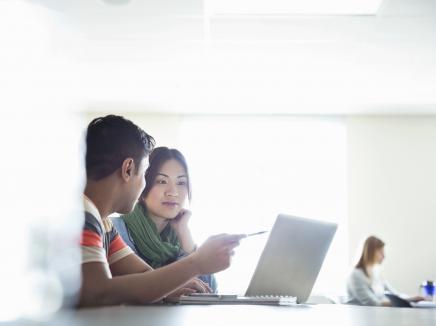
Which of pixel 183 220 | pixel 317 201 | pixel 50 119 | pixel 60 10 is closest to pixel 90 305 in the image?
pixel 50 119

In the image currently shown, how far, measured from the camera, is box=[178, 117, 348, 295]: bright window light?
589 centimetres

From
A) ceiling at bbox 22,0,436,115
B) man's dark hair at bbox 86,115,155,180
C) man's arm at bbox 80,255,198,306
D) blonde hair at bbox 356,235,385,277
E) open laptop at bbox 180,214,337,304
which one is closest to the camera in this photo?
man's arm at bbox 80,255,198,306

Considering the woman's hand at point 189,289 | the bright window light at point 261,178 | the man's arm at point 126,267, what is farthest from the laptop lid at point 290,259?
the bright window light at point 261,178

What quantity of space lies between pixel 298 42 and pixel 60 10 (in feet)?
5.23

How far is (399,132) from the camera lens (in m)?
6.09

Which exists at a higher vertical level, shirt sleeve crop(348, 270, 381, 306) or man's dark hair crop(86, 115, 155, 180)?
man's dark hair crop(86, 115, 155, 180)

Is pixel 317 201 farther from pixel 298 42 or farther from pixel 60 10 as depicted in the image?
pixel 60 10

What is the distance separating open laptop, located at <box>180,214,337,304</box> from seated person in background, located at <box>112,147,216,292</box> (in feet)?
2.15

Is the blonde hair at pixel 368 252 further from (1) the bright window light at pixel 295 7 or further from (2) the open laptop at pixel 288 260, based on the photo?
(2) the open laptop at pixel 288 260

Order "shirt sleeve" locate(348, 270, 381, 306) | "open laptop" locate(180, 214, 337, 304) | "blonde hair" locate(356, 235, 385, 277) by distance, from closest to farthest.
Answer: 1. "open laptop" locate(180, 214, 337, 304)
2. "shirt sleeve" locate(348, 270, 381, 306)
3. "blonde hair" locate(356, 235, 385, 277)

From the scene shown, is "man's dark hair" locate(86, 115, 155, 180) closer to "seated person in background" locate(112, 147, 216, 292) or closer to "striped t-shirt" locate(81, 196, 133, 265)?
"striped t-shirt" locate(81, 196, 133, 265)

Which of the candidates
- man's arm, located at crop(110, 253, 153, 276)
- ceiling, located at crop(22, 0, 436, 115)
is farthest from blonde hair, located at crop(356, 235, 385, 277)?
man's arm, located at crop(110, 253, 153, 276)

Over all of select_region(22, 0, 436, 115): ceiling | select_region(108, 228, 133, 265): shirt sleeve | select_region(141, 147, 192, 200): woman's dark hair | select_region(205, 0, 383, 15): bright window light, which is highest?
select_region(205, 0, 383, 15): bright window light

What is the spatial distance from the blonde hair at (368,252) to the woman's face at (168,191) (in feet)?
9.23
